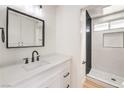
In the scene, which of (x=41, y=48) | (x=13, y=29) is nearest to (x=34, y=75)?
(x=13, y=29)

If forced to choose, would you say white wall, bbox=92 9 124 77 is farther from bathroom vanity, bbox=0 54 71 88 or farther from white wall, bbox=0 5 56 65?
white wall, bbox=0 5 56 65

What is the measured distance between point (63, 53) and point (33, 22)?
0.78 m

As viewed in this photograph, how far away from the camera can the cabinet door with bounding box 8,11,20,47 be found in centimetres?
113

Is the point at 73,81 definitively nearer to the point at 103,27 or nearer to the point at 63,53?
the point at 63,53

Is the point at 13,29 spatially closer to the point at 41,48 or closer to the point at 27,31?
the point at 27,31

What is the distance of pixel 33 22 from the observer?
1.49m

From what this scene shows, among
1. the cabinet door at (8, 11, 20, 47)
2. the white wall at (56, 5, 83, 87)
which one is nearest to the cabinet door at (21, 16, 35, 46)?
the cabinet door at (8, 11, 20, 47)

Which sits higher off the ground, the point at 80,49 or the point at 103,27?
the point at 103,27

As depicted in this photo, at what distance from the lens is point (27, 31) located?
1376 millimetres

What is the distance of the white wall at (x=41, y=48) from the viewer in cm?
107

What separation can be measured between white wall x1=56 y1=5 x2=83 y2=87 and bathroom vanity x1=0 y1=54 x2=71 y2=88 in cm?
12
